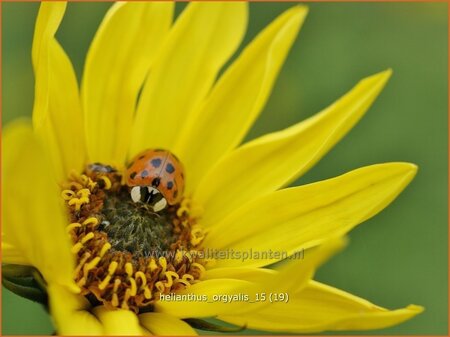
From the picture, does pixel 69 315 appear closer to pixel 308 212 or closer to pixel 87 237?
pixel 87 237

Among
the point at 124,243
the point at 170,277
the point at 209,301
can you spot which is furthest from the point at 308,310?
the point at 124,243

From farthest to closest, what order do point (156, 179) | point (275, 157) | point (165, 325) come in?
point (275, 157)
point (156, 179)
point (165, 325)

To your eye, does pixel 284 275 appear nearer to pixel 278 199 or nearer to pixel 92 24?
pixel 278 199

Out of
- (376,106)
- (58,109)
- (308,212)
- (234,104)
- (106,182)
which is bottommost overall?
(308,212)

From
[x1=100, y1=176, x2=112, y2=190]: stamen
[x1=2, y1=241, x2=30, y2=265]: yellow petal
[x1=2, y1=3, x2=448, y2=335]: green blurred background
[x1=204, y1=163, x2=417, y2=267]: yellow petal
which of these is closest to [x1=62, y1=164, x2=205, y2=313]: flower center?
[x1=100, y1=176, x2=112, y2=190]: stamen

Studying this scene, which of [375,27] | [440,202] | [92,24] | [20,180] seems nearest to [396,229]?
[440,202]

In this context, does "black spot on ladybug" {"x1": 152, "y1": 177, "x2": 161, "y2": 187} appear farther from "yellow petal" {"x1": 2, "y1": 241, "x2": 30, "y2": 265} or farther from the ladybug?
"yellow petal" {"x1": 2, "y1": 241, "x2": 30, "y2": 265}

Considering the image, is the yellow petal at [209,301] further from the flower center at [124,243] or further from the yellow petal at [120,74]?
the yellow petal at [120,74]
